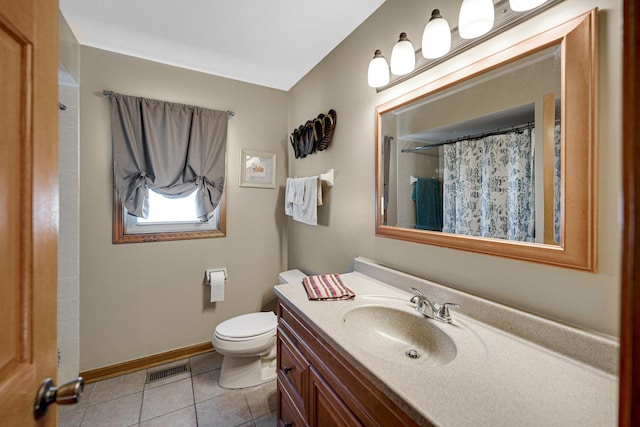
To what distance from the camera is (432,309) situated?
1060 millimetres

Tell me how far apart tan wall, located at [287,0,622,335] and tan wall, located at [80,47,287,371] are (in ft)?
0.96

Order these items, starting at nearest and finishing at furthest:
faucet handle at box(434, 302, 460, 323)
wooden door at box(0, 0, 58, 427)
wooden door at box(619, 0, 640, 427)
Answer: wooden door at box(619, 0, 640, 427)
wooden door at box(0, 0, 58, 427)
faucet handle at box(434, 302, 460, 323)

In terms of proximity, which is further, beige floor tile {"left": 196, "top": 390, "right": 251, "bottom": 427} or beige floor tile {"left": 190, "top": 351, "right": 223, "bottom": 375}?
beige floor tile {"left": 190, "top": 351, "right": 223, "bottom": 375}

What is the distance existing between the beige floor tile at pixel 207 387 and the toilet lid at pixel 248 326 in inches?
15.7

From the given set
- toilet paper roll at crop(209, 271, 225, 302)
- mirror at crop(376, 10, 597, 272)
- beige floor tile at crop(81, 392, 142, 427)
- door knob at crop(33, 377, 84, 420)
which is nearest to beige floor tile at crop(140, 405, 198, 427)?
beige floor tile at crop(81, 392, 142, 427)

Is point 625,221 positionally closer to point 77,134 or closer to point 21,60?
point 21,60

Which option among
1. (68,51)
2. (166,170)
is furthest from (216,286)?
(68,51)

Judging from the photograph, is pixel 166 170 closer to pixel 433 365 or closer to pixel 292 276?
pixel 292 276

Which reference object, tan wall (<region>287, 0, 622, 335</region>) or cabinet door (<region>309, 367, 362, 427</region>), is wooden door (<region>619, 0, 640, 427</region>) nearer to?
tan wall (<region>287, 0, 622, 335</region>)

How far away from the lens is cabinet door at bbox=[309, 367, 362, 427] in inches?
33.8

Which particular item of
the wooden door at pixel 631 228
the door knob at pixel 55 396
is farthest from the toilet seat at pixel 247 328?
the wooden door at pixel 631 228

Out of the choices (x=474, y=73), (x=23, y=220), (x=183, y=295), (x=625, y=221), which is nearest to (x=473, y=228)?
(x=474, y=73)

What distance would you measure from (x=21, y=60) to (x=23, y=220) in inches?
12.1

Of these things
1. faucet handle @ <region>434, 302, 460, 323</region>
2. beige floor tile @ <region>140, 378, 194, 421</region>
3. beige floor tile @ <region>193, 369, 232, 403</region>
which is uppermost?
faucet handle @ <region>434, 302, 460, 323</region>
